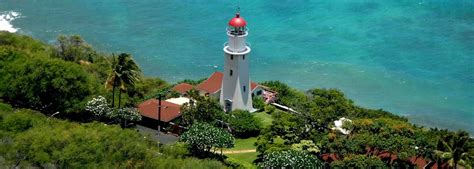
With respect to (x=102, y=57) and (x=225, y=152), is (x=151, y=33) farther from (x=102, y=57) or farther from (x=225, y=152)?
(x=225, y=152)

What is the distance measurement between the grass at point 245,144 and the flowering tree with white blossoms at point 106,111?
5.82 metres

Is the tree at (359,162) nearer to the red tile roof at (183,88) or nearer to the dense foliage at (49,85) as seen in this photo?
the dense foliage at (49,85)

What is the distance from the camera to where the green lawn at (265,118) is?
4803 cm

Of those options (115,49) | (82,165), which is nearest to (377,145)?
(82,165)

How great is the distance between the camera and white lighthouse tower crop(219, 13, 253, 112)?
47938 mm

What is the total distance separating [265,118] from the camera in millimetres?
49312

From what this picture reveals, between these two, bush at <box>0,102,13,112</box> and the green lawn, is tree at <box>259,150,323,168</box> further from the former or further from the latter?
bush at <box>0,102,13,112</box>

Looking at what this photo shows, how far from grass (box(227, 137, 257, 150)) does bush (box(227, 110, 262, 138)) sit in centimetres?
41

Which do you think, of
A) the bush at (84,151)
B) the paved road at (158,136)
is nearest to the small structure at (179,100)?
the paved road at (158,136)

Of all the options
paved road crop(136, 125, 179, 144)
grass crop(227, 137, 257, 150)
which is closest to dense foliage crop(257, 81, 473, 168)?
grass crop(227, 137, 257, 150)

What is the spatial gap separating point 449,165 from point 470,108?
86.6ft

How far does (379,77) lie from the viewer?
66.1 metres

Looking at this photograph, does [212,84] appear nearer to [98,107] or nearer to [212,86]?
[212,86]

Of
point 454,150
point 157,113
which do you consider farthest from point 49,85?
point 454,150
